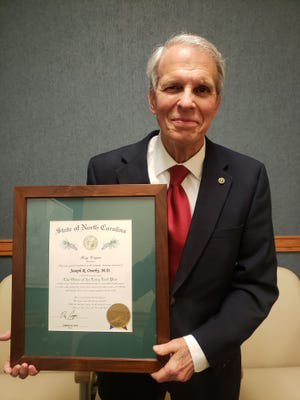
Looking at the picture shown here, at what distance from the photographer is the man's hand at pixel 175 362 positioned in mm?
877

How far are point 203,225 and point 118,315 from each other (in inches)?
13.8

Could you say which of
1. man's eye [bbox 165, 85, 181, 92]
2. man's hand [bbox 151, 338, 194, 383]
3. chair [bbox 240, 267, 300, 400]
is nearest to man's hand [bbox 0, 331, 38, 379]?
man's hand [bbox 151, 338, 194, 383]

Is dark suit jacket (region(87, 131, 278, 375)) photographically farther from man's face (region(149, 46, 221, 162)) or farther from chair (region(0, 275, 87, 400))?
chair (region(0, 275, 87, 400))

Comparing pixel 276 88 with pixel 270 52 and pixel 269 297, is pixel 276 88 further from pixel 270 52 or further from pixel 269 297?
pixel 269 297

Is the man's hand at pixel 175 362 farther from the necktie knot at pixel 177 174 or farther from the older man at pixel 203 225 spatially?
the necktie knot at pixel 177 174

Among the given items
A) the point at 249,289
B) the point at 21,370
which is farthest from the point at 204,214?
the point at 21,370

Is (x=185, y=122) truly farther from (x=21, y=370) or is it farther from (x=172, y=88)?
(x=21, y=370)

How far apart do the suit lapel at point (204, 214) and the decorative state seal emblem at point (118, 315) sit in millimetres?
153

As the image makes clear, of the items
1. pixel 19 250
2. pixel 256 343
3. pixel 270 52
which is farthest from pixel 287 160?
pixel 19 250

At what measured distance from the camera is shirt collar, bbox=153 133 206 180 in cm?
106

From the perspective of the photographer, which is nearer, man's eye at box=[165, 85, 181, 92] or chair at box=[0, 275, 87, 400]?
man's eye at box=[165, 85, 181, 92]

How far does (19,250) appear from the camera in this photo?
3.10 feet

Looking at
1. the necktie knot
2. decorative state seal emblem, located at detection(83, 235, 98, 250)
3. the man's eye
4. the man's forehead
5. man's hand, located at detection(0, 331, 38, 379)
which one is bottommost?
man's hand, located at detection(0, 331, 38, 379)

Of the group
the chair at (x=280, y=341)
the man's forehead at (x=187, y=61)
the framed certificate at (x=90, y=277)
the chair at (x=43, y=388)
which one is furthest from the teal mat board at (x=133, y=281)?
the chair at (x=280, y=341)
